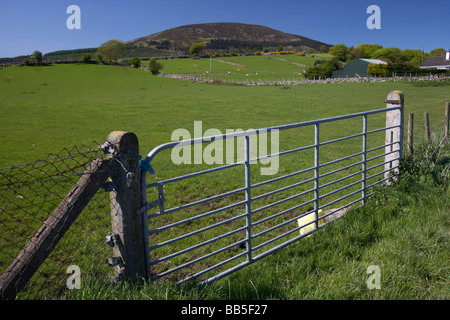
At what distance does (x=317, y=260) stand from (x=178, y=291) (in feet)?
5.68

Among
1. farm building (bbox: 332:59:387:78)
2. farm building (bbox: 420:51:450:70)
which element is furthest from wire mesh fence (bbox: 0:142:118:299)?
farm building (bbox: 420:51:450:70)

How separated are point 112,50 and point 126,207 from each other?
11107cm

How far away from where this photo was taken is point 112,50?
342 feet

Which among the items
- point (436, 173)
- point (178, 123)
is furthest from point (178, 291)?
point (178, 123)

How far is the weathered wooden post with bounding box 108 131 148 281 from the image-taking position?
2863 millimetres

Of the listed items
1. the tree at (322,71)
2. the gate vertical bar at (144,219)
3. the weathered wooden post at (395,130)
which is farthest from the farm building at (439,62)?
the gate vertical bar at (144,219)

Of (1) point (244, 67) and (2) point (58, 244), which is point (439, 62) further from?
(2) point (58, 244)

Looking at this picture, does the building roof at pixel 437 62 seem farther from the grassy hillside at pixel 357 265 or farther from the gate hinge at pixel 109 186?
the gate hinge at pixel 109 186

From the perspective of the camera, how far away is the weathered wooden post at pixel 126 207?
286 cm

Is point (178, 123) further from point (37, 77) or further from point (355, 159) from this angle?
point (37, 77)

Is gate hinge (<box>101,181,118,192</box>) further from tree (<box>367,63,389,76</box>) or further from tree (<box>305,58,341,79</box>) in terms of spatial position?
A: tree (<box>305,58,341,79</box>)

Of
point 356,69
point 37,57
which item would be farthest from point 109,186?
point 37,57
